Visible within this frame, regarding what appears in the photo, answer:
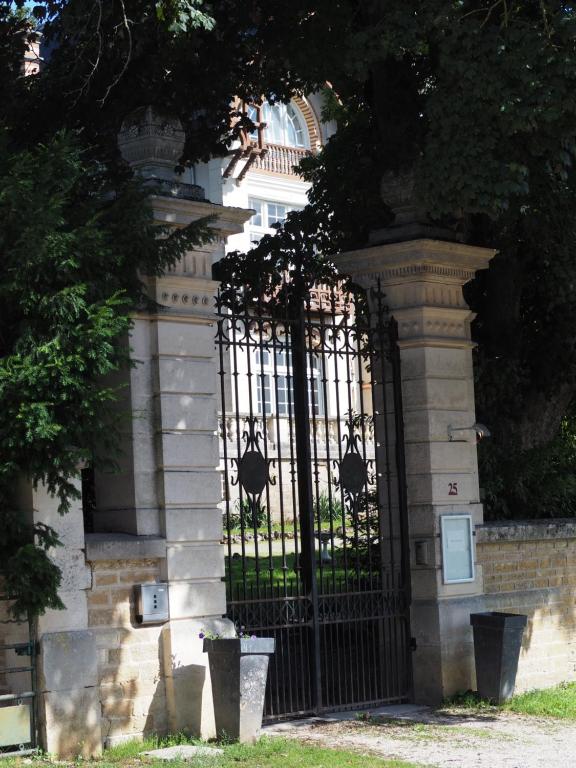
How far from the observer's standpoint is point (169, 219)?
30.2 feet

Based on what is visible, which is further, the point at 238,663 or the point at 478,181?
the point at 478,181

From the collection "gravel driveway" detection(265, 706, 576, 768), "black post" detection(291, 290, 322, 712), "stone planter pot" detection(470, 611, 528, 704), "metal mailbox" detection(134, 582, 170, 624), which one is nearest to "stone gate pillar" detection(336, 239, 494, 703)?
"stone planter pot" detection(470, 611, 528, 704)

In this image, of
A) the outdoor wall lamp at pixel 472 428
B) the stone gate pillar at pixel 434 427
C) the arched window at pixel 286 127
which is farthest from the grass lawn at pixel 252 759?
the arched window at pixel 286 127

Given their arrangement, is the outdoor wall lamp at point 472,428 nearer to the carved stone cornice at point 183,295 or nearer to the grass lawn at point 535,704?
the grass lawn at point 535,704

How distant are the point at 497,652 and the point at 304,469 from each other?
2263 mm

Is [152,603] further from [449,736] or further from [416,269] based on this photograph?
[416,269]

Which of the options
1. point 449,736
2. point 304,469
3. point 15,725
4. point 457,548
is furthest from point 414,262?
point 15,725

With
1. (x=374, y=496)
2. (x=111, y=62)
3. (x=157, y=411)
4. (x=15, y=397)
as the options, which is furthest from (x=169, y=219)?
(x=374, y=496)

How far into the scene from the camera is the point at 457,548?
11.0 m

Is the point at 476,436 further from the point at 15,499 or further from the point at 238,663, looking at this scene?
the point at 15,499

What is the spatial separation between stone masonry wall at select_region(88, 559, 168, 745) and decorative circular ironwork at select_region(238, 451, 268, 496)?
1.09 metres

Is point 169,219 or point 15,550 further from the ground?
point 169,219

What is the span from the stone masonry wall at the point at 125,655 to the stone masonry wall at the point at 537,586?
3522 mm

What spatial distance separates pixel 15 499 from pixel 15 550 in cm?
38
